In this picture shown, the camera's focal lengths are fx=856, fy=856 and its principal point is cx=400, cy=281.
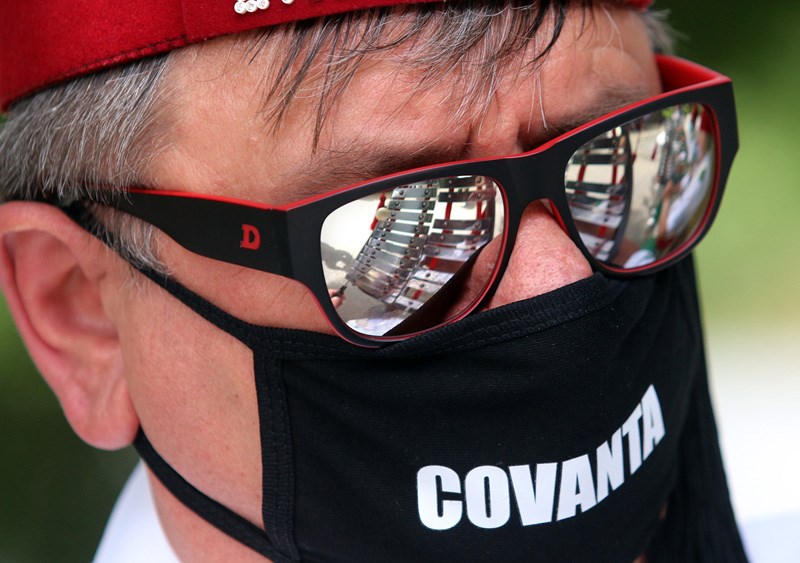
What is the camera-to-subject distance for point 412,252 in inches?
50.6

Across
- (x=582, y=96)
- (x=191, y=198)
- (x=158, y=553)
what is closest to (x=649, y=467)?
(x=582, y=96)

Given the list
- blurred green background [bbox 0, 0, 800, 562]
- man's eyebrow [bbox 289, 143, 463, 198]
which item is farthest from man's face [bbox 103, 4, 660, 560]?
blurred green background [bbox 0, 0, 800, 562]

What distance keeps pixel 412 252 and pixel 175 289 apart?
15.5 inches

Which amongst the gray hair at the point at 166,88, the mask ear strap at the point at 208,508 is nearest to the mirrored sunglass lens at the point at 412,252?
the gray hair at the point at 166,88

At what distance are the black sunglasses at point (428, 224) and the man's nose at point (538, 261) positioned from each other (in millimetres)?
18

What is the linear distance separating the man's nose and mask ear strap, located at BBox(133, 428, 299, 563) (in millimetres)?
554

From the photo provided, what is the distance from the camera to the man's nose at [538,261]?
1307 millimetres

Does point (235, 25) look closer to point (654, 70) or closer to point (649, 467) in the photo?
point (654, 70)

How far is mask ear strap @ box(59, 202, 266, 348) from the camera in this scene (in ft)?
4.38

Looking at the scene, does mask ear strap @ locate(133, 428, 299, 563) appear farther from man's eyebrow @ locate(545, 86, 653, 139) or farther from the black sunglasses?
man's eyebrow @ locate(545, 86, 653, 139)

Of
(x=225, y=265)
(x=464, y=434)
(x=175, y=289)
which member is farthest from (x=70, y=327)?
(x=464, y=434)

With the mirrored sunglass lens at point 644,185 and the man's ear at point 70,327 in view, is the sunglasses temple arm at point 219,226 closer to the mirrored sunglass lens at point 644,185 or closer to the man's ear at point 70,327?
the man's ear at point 70,327

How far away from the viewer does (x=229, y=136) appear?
4.17 feet

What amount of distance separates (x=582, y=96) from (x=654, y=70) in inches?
12.7
